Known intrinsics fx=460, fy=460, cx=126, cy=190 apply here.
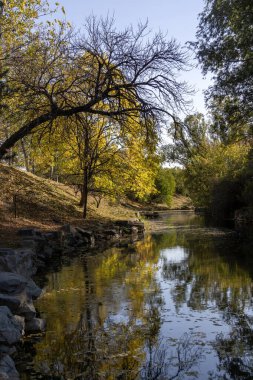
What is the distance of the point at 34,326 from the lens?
30.5 ft

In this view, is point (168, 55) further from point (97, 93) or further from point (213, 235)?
point (213, 235)

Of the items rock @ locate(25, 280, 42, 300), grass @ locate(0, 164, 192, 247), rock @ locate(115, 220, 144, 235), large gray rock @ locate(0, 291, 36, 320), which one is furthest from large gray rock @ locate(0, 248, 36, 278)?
rock @ locate(115, 220, 144, 235)

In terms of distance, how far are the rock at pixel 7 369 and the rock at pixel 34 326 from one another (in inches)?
80.1

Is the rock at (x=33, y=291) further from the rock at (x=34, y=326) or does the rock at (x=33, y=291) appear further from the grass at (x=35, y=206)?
the grass at (x=35, y=206)

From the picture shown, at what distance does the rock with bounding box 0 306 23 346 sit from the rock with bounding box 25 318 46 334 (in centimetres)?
92

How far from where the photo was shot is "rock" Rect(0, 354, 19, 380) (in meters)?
6.67

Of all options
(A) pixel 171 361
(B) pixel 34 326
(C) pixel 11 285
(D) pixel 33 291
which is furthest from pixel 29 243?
(A) pixel 171 361

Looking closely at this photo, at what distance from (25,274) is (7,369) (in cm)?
618

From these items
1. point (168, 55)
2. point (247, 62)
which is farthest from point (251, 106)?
point (168, 55)

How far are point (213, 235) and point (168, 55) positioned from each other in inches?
583

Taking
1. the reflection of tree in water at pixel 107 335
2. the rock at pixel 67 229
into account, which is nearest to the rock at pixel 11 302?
the reflection of tree in water at pixel 107 335

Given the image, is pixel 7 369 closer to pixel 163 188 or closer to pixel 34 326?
pixel 34 326

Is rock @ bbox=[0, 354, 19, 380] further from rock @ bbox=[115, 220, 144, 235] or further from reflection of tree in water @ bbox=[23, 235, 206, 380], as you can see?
rock @ bbox=[115, 220, 144, 235]

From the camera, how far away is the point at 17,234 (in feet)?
62.3
